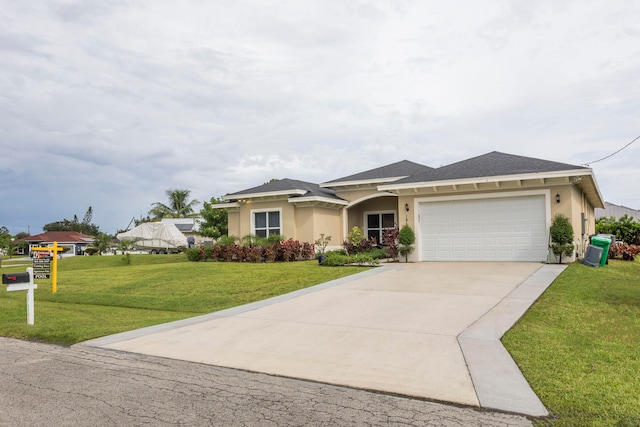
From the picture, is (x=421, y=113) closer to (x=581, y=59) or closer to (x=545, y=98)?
(x=545, y=98)

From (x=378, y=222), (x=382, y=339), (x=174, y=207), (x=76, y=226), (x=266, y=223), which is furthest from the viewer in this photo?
(x=76, y=226)

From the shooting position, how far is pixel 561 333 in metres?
6.57

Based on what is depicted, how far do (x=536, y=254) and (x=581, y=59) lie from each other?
699cm

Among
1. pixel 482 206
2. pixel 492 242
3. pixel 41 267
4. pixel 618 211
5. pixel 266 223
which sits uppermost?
pixel 618 211

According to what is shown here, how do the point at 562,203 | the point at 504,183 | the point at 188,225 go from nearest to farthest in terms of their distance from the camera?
the point at 562,203, the point at 504,183, the point at 188,225

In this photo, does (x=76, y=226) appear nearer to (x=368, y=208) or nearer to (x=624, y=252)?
(x=368, y=208)

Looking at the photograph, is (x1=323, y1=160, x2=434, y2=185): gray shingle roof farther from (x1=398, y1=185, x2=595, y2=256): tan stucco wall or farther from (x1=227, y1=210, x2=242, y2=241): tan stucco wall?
(x1=227, y1=210, x2=242, y2=241): tan stucco wall

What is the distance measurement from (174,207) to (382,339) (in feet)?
171

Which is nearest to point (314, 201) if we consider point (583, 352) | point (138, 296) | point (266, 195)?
point (266, 195)

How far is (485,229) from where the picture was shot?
1606 cm

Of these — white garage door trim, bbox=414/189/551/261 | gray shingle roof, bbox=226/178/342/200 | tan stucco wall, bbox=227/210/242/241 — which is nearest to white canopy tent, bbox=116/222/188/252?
tan stucco wall, bbox=227/210/242/241

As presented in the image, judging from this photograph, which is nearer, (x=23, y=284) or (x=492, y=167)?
(x=23, y=284)

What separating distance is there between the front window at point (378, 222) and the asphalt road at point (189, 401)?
17910 mm

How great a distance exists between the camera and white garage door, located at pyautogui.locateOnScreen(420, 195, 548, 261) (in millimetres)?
15328
